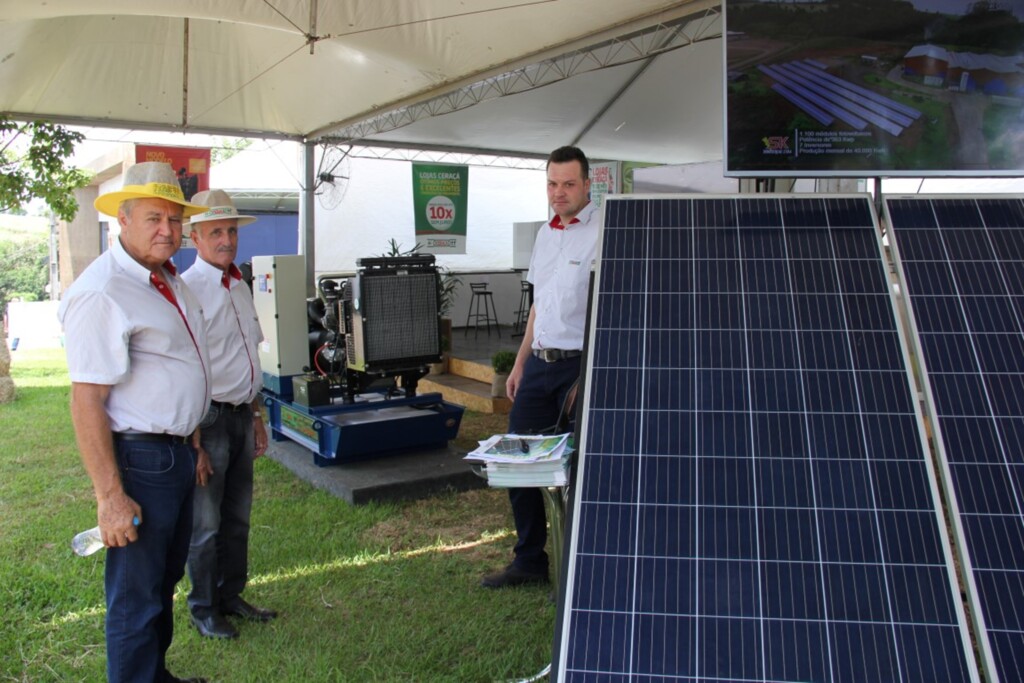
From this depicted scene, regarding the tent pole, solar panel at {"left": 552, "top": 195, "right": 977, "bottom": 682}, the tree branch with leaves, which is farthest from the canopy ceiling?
solar panel at {"left": 552, "top": 195, "right": 977, "bottom": 682}

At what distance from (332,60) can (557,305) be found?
5.45m

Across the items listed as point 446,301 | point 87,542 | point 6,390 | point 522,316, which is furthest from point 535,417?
point 522,316

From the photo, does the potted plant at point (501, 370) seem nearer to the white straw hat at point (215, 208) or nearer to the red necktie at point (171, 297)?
the white straw hat at point (215, 208)

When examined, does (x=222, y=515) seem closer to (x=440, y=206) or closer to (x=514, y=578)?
(x=514, y=578)

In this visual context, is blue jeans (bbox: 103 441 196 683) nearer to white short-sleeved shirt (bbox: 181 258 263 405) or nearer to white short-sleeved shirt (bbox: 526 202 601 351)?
white short-sleeved shirt (bbox: 181 258 263 405)

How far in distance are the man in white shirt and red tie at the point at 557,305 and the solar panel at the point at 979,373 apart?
1466mm

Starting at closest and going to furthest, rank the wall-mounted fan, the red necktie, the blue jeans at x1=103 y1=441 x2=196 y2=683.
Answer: the blue jeans at x1=103 y1=441 x2=196 y2=683
the red necktie
the wall-mounted fan

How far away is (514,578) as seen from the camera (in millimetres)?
4332

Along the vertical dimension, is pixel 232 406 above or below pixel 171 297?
below

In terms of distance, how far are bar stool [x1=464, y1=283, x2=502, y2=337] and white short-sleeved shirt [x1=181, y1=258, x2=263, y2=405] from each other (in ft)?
41.2

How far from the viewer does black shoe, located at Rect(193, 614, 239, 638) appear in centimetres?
385

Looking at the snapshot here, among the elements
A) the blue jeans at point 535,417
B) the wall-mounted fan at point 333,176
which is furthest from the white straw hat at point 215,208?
the wall-mounted fan at point 333,176

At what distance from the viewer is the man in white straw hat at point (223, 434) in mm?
3777

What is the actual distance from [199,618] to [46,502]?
10.2ft
